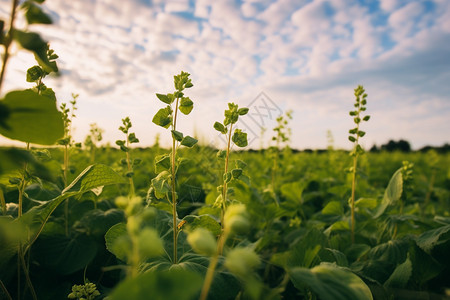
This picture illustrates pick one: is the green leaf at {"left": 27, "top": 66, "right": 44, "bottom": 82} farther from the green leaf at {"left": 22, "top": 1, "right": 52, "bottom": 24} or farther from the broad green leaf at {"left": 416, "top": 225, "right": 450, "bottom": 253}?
the broad green leaf at {"left": 416, "top": 225, "right": 450, "bottom": 253}

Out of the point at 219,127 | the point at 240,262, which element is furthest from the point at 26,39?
the point at 219,127

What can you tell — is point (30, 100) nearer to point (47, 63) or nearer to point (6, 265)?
point (47, 63)

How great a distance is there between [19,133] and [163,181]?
1.85 feet

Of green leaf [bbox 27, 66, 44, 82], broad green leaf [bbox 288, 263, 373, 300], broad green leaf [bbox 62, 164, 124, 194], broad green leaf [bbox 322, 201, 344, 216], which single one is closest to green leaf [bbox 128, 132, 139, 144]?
broad green leaf [bbox 62, 164, 124, 194]

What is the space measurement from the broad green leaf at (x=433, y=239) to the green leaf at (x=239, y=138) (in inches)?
49.6

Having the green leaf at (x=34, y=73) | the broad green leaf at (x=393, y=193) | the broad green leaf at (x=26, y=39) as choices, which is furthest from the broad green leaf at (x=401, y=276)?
the green leaf at (x=34, y=73)

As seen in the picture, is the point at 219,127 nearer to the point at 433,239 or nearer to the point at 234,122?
the point at 234,122

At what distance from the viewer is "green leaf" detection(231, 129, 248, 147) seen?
59.2 inches

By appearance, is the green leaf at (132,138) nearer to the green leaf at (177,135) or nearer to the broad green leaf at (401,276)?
the green leaf at (177,135)

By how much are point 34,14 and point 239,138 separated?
3.28 ft

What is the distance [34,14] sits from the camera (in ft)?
2.32

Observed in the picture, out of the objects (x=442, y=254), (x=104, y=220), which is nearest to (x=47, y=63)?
(x=104, y=220)

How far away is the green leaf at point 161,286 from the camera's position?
558mm

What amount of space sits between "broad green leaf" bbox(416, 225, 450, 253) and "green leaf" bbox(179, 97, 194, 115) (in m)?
1.58
